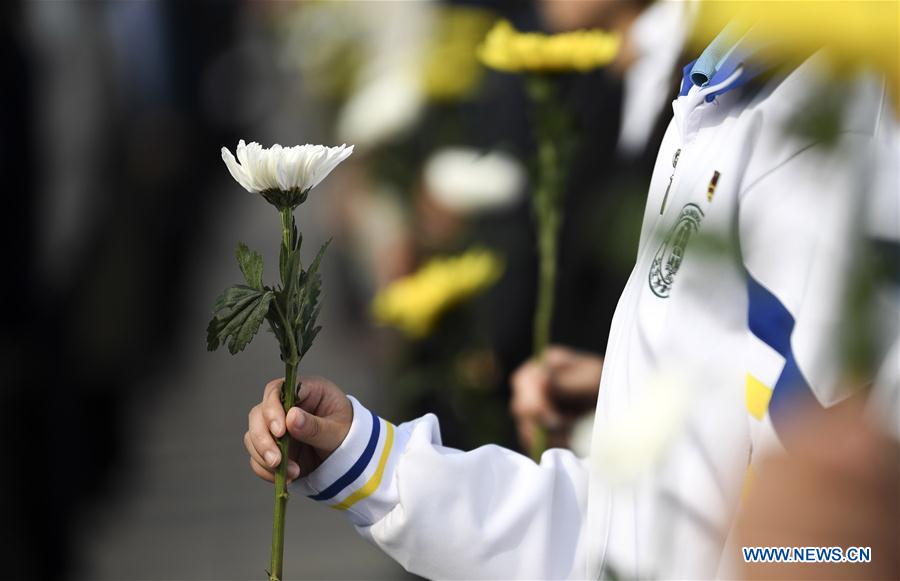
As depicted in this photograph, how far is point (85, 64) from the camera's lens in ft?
15.2

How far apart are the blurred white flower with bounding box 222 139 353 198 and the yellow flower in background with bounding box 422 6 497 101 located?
4.85 feet

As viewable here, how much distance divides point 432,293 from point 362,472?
94 cm

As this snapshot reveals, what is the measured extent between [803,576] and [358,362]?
4442mm

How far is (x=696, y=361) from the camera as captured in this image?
0.67 meters

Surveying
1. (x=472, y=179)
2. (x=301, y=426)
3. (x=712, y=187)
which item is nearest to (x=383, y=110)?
(x=472, y=179)

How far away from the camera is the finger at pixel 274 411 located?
0.88 metres

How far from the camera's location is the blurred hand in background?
1.48 m

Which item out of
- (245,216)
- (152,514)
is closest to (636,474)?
(152,514)

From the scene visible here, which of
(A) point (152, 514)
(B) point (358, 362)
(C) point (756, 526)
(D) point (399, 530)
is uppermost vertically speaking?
(C) point (756, 526)

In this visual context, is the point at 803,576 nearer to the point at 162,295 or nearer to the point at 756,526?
the point at 756,526

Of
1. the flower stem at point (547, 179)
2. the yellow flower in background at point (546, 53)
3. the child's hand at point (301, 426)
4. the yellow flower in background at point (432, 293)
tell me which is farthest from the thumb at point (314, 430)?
the yellow flower in background at point (432, 293)

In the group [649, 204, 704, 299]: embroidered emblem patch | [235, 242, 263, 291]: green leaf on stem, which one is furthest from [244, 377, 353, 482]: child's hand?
[649, 204, 704, 299]: embroidered emblem patch

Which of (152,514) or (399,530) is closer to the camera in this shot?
(399,530)

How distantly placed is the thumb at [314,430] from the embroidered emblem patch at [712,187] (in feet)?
1.05
